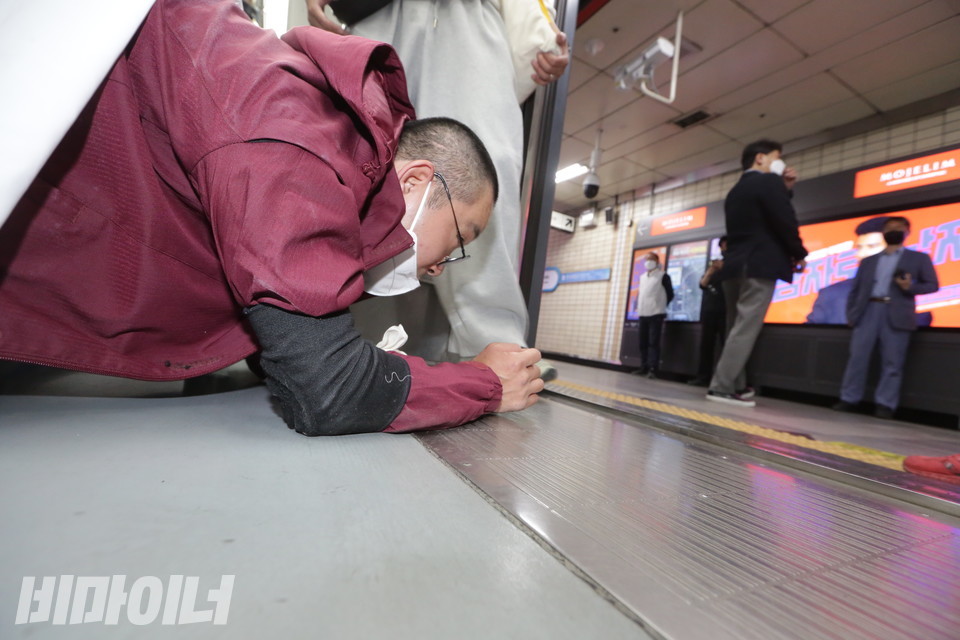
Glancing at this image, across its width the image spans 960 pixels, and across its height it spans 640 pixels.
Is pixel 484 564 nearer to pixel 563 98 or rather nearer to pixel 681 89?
pixel 563 98

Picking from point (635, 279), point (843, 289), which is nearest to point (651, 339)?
point (635, 279)

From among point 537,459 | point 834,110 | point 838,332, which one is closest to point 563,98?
point 537,459

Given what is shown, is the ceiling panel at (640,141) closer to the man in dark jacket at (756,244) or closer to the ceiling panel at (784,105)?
the ceiling panel at (784,105)

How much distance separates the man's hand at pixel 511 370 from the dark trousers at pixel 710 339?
4314mm

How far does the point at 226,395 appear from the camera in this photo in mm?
1140

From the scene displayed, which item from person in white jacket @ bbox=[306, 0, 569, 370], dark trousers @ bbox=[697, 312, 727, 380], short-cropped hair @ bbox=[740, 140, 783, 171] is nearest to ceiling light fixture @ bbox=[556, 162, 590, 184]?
dark trousers @ bbox=[697, 312, 727, 380]

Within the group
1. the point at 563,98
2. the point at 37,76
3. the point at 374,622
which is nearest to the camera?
the point at 374,622

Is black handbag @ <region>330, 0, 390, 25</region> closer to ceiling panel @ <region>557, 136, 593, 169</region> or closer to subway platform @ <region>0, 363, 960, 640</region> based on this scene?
subway platform @ <region>0, 363, 960, 640</region>

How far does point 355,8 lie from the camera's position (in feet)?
5.35

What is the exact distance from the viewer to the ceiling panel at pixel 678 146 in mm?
5102

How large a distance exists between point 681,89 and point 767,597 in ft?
16.4

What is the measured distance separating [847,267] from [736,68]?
216 centimetres

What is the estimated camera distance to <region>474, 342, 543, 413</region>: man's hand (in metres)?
1.11

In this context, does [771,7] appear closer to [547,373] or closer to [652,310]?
[652,310]
